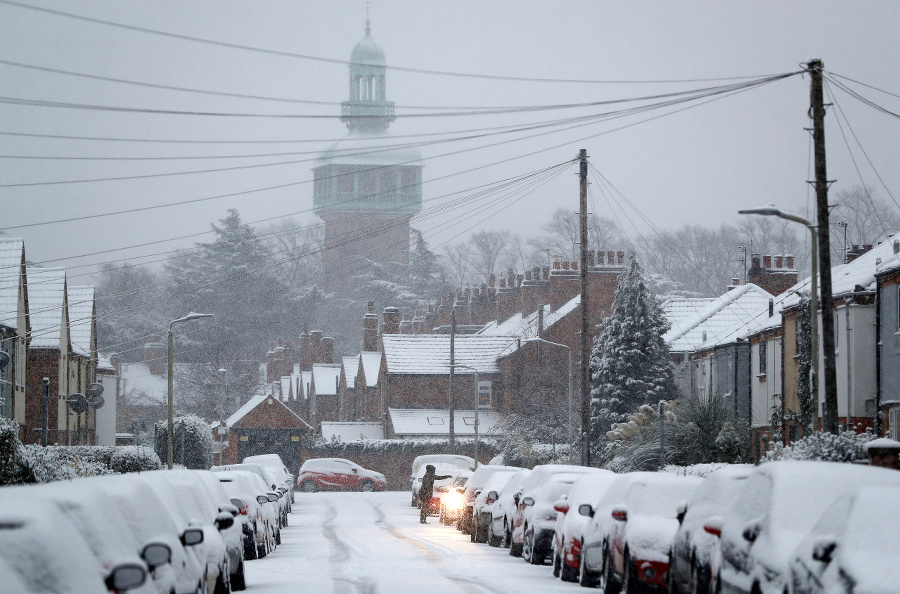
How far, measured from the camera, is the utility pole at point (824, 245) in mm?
22438

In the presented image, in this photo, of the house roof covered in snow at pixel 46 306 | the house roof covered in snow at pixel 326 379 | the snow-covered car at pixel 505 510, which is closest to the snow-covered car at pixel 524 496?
the snow-covered car at pixel 505 510

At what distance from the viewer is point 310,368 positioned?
305 feet

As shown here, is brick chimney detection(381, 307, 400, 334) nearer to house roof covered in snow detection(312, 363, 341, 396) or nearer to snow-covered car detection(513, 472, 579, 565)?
house roof covered in snow detection(312, 363, 341, 396)

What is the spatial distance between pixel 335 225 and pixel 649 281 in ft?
177

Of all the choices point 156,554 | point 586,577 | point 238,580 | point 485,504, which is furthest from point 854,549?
point 485,504

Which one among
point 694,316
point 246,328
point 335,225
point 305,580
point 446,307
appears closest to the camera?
point 305,580

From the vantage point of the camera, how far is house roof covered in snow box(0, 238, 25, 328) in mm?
45594

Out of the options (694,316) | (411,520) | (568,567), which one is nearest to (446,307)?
(694,316)

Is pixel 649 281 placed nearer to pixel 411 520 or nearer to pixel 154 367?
pixel 154 367

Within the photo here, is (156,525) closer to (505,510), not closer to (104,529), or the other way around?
(104,529)

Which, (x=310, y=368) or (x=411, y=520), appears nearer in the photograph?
(x=411, y=520)

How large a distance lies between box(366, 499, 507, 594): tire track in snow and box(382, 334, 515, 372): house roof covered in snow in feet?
115

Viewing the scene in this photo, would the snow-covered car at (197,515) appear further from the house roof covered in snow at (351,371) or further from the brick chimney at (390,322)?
the house roof covered in snow at (351,371)

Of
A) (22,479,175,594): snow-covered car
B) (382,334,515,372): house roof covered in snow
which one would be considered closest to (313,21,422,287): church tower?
(382,334,515,372): house roof covered in snow
